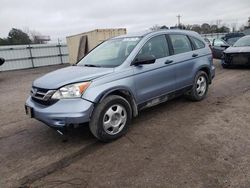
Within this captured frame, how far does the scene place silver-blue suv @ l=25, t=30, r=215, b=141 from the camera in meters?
3.87

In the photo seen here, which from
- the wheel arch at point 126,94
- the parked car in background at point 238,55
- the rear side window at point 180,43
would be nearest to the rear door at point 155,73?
the wheel arch at point 126,94

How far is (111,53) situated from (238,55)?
7.64m

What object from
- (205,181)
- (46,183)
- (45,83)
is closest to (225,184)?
(205,181)

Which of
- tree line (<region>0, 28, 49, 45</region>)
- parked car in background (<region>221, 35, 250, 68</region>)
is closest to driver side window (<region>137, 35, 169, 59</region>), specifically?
parked car in background (<region>221, 35, 250, 68</region>)

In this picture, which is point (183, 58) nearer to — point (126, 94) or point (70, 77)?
point (126, 94)

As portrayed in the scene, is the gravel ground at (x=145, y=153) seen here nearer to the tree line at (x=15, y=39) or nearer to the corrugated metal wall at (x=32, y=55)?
the corrugated metal wall at (x=32, y=55)

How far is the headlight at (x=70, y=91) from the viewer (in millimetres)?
3869

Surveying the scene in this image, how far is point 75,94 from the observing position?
12.7ft

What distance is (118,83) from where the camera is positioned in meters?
4.26

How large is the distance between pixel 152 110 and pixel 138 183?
292 cm

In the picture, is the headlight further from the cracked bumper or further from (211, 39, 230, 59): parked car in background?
(211, 39, 230, 59): parked car in background

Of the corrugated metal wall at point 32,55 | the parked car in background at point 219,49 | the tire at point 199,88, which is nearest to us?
the tire at point 199,88

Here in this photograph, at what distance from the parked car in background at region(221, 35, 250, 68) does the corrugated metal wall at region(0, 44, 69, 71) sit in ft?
49.6

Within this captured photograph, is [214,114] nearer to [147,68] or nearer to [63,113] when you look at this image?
[147,68]
